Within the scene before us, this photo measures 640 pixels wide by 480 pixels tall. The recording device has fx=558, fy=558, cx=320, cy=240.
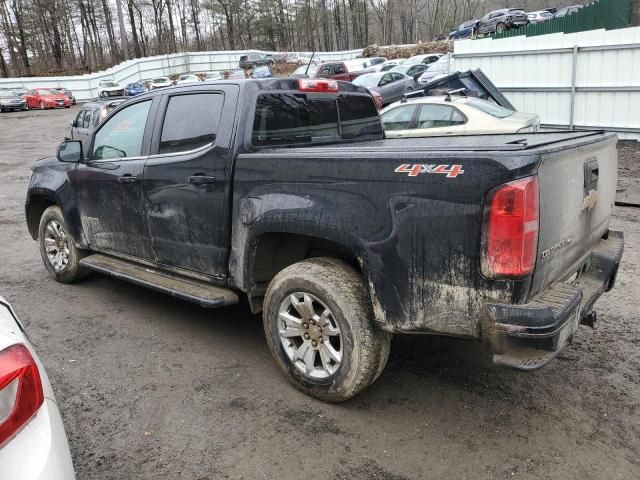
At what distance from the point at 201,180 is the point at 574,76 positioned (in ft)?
39.6

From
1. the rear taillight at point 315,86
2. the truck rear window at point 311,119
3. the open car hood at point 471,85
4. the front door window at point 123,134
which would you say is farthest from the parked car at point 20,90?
the rear taillight at point 315,86

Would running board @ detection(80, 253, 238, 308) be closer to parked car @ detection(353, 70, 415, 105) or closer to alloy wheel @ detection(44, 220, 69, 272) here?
alloy wheel @ detection(44, 220, 69, 272)

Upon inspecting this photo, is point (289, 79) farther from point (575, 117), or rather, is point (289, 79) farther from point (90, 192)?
point (575, 117)

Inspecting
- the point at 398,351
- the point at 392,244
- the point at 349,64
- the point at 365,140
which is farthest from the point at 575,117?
the point at 349,64

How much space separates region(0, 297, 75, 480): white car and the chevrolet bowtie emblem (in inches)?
110

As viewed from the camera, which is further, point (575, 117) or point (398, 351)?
point (575, 117)

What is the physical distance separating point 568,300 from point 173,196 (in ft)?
8.94

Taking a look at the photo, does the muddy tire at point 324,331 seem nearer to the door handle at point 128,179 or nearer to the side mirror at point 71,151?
the door handle at point 128,179

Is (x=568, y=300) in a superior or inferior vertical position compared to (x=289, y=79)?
inferior

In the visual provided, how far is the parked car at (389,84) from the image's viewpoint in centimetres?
2081

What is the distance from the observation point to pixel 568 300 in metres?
2.76

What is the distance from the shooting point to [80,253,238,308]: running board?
386 centimetres

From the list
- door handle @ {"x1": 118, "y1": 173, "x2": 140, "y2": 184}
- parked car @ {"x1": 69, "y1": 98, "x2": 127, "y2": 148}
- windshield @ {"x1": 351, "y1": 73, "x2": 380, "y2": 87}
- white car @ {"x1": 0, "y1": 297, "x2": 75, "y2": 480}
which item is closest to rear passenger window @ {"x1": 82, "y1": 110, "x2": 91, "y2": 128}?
parked car @ {"x1": 69, "y1": 98, "x2": 127, "y2": 148}

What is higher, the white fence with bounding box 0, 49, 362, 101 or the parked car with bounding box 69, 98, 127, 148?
the white fence with bounding box 0, 49, 362, 101
